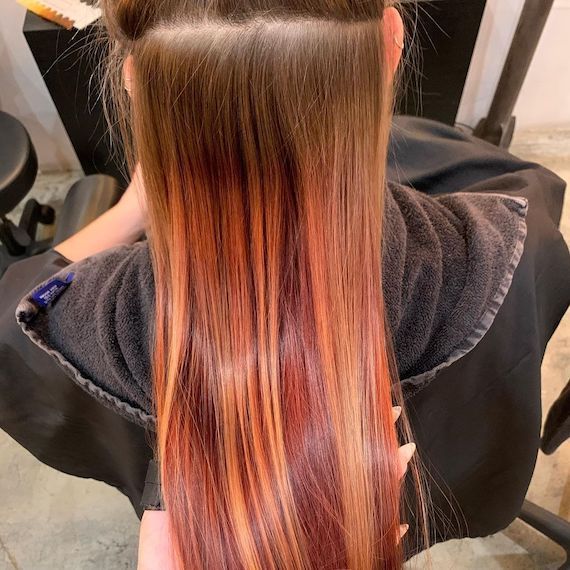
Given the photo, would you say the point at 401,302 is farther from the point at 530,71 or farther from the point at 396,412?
the point at 530,71

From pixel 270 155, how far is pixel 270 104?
42mm

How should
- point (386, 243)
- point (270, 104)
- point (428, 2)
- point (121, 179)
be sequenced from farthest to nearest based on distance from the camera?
point (121, 179)
point (428, 2)
point (386, 243)
point (270, 104)

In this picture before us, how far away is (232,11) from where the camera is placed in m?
0.45

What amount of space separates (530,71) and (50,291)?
1684 mm

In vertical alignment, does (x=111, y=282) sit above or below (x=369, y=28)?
below

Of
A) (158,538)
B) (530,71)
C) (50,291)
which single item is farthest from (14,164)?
(530,71)

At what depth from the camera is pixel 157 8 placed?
0.47 meters

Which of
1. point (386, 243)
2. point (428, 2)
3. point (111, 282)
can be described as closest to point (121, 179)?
point (428, 2)

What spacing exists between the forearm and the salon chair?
140 millimetres

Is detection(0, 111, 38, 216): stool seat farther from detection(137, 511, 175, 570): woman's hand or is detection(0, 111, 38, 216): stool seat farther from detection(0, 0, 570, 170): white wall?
detection(137, 511, 175, 570): woman's hand

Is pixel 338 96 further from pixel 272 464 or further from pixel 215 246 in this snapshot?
pixel 272 464

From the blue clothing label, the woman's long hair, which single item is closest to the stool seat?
the blue clothing label

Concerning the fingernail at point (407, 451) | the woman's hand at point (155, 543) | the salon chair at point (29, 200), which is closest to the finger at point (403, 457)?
the fingernail at point (407, 451)

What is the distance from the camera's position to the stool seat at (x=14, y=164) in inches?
51.1
